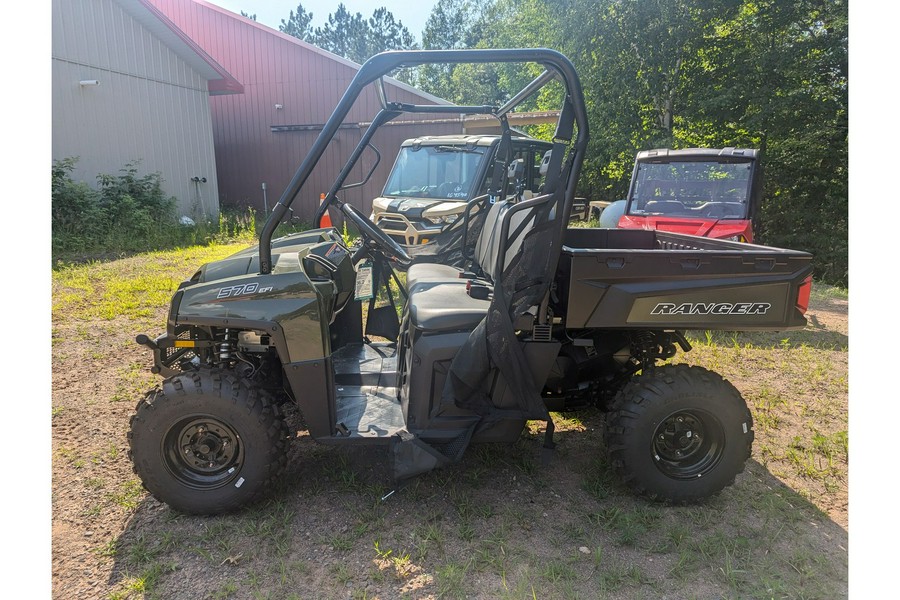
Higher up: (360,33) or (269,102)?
(360,33)

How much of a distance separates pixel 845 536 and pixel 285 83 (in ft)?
52.7

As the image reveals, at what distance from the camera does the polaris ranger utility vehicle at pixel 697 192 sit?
7000mm

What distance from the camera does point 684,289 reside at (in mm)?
2545

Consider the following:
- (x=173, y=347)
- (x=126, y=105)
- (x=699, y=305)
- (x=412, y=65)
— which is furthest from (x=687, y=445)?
(x=126, y=105)

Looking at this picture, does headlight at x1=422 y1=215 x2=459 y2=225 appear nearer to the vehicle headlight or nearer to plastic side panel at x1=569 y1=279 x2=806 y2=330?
the vehicle headlight

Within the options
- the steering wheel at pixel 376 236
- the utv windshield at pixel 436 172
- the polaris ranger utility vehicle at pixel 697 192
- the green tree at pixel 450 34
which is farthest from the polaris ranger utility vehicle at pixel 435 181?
the green tree at pixel 450 34

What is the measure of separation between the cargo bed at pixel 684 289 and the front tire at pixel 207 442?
1421 mm

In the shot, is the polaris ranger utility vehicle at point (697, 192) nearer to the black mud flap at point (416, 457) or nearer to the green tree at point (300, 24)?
the black mud flap at point (416, 457)

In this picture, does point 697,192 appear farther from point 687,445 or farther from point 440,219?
point 687,445

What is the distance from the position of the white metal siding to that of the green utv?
32.2 ft

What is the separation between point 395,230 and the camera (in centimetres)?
731

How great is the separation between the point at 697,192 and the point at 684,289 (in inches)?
222

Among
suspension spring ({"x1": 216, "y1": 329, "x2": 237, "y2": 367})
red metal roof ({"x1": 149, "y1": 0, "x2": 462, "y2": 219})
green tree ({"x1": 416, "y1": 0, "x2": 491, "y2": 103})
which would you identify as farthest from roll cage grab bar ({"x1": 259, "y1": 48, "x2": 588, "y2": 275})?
green tree ({"x1": 416, "y1": 0, "x2": 491, "y2": 103})

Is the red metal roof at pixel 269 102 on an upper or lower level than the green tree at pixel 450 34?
lower
